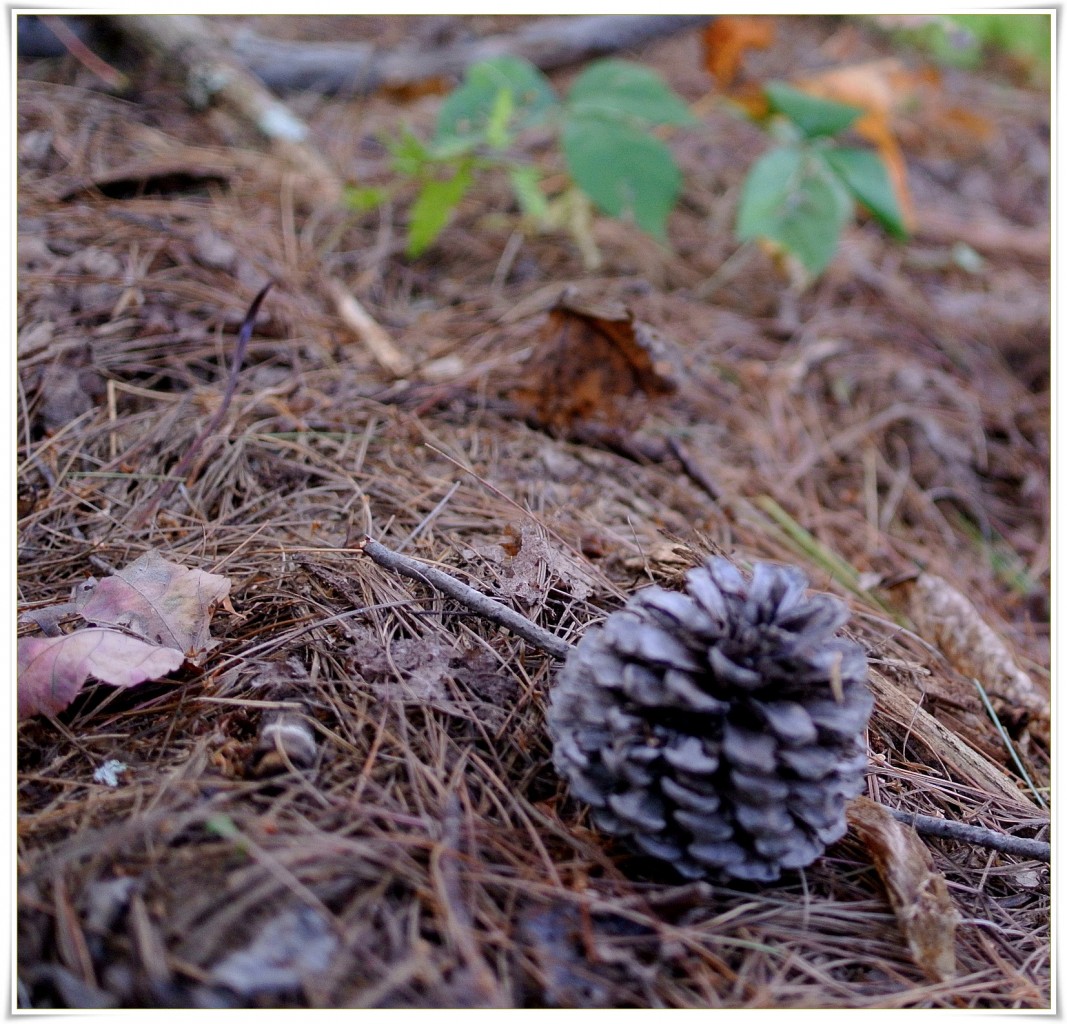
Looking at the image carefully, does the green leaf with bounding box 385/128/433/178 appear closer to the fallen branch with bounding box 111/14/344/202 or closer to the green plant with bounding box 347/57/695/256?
the green plant with bounding box 347/57/695/256

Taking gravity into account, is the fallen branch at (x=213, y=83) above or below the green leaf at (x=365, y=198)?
above

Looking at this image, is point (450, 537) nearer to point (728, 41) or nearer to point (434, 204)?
point (434, 204)

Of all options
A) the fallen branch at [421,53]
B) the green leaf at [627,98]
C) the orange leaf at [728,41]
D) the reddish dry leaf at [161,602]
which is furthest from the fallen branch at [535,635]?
the orange leaf at [728,41]

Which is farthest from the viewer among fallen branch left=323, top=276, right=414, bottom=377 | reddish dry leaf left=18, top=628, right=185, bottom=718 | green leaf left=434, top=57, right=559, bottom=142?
green leaf left=434, top=57, right=559, bottom=142

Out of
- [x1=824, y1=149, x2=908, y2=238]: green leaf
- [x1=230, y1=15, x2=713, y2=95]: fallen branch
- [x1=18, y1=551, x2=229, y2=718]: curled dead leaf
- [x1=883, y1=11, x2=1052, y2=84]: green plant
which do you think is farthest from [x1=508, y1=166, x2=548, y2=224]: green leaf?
[x1=883, y1=11, x2=1052, y2=84]: green plant

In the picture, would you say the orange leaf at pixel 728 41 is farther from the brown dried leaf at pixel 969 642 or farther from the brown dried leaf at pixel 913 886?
the brown dried leaf at pixel 913 886

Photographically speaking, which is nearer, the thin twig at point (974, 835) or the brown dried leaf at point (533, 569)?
the thin twig at point (974, 835)

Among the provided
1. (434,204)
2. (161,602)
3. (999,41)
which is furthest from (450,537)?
(999,41)

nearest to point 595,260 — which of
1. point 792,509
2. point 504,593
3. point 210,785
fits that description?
point 792,509
